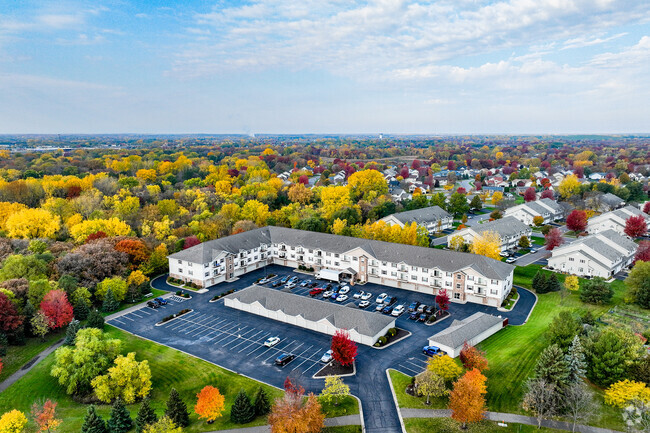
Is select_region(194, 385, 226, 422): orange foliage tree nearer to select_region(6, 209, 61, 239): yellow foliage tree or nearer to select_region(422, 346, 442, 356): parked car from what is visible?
select_region(422, 346, 442, 356): parked car

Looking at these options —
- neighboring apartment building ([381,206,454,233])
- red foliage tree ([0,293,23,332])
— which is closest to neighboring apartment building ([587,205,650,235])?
neighboring apartment building ([381,206,454,233])

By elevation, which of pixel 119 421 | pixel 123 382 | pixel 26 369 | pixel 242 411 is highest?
pixel 242 411

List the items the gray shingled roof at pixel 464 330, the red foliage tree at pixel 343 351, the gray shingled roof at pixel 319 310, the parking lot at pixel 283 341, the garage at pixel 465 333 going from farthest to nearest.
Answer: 1. the gray shingled roof at pixel 319 310
2. the gray shingled roof at pixel 464 330
3. the garage at pixel 465 333
4. the red foliage tree at pixel 343 351
5. the parking lot at pixel 283 341

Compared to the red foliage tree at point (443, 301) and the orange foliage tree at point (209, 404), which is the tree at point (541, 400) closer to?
the red foliage tree at point (443, 301)

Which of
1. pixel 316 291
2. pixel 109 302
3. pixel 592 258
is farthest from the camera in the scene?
pixel 592 258

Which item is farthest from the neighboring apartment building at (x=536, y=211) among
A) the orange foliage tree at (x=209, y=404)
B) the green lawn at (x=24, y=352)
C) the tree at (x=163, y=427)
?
the green lawn at (x=24, y=352)

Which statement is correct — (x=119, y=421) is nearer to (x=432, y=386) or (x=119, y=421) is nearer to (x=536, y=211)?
(x=432, y=386)

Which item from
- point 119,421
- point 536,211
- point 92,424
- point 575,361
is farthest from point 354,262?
point 536,211

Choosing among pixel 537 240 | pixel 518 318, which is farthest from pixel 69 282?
pixel 537 240
